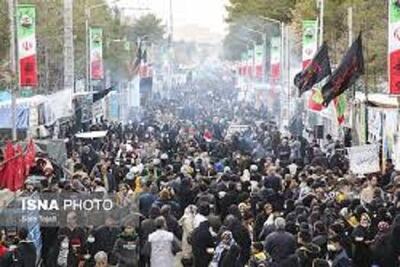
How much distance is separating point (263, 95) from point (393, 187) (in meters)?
56.5

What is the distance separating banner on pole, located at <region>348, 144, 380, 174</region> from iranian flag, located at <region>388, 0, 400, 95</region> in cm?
172

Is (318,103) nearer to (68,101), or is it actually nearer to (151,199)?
(68,101)

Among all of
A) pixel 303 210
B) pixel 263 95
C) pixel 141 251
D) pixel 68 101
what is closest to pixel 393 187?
pixel 303 210

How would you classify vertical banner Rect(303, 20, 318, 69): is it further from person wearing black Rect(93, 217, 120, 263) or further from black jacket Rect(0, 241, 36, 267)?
black jacket Rect(0, 241, 36, 267)

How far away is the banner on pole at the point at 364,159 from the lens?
22891mm

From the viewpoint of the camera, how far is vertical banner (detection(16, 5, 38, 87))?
34.6 metres

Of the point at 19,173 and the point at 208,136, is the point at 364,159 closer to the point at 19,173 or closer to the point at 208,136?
the point at 19,173

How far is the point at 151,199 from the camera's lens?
2045 cm

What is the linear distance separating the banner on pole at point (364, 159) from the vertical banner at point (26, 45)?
14071 mm

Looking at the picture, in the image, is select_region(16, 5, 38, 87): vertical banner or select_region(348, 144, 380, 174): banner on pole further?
select_region(16, 5, 38, 87): vertical banner

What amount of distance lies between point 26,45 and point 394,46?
13953 millimetres

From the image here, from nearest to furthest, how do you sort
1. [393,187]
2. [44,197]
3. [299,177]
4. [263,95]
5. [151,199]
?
[44,197] → [151,199] → [393,187] → [299,177] → [263,95]

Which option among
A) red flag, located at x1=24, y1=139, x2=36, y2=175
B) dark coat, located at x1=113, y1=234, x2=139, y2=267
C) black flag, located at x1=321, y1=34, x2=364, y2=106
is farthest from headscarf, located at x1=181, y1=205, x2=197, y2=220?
black flag, located at x1=321, y1=34, x2=364, y2=106

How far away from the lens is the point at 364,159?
75.4 feet
